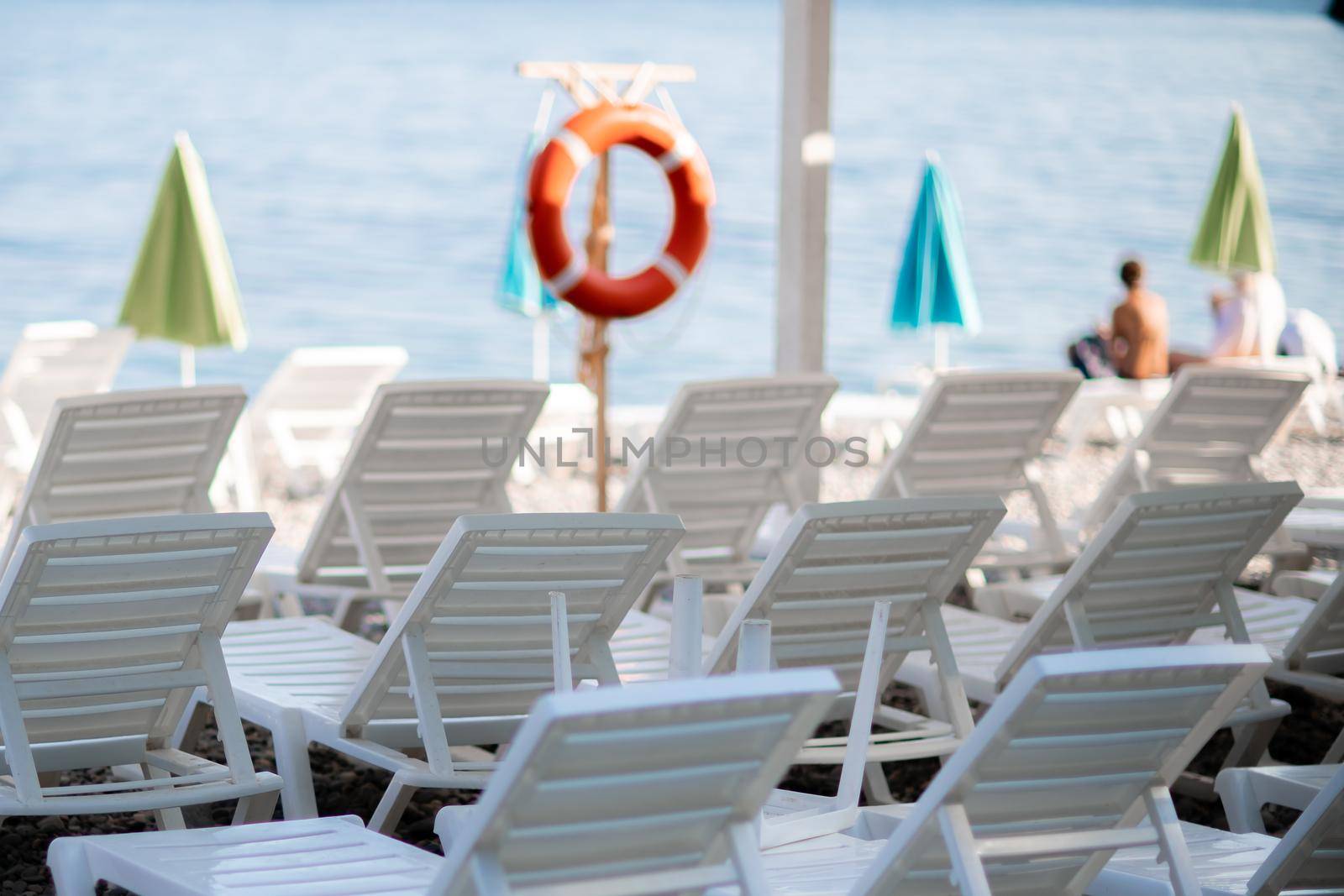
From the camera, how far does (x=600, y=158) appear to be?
589cm

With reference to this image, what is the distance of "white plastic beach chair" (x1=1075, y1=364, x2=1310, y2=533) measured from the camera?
4.50 metres

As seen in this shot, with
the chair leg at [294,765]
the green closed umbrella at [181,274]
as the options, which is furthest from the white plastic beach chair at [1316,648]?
the green closed umbrella at [181,274]

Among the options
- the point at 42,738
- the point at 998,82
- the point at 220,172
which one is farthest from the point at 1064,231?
the point at 42,738

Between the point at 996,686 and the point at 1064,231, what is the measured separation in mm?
21868

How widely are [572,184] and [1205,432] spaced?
6.77 ft

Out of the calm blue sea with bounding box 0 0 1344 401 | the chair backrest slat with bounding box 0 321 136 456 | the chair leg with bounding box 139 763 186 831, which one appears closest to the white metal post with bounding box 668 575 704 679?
the chair leg with bounding box 139 763 186 831

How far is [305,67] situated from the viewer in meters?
32.6

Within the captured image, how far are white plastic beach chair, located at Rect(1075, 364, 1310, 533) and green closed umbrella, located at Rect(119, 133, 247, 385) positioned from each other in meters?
3.04

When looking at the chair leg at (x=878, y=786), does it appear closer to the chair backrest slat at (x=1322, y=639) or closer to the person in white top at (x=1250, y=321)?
the chair backrest slat at (x=1322, y=639)

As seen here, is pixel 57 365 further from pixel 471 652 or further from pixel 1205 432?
pixel 471 652

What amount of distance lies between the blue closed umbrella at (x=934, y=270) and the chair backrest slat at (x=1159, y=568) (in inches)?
168

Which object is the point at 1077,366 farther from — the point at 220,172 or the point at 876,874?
the point at 220,172

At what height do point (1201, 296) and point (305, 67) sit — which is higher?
point (305, 67)

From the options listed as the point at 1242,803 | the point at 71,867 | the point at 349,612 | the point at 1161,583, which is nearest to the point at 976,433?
the point at 1161,583
